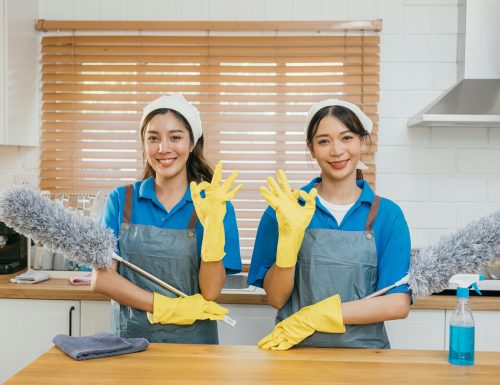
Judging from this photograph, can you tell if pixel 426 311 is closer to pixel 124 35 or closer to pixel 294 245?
pixel 294 245

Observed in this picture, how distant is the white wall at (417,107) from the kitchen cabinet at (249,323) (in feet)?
2.84

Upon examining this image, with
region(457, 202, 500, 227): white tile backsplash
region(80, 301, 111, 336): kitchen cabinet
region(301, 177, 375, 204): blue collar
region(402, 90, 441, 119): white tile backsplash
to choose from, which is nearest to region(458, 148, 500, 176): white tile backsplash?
region(457, 202, 500, 227): white tile backsplash

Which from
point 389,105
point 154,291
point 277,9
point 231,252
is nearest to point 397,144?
point 389,105

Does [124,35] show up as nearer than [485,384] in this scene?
No

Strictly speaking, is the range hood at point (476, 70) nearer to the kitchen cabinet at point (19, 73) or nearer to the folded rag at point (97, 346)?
the folded rag at point (97, 346)

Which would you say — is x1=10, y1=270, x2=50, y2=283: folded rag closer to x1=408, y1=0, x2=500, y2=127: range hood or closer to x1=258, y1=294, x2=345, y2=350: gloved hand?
x1=258, y1=294, x2=345, y2=350: gloved hand

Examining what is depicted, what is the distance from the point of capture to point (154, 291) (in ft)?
5.82

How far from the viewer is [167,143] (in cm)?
176

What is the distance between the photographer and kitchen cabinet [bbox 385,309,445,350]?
227 cm

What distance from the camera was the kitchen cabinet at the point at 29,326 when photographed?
2314mm

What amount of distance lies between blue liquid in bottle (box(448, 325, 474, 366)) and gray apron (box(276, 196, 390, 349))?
0.31 metres

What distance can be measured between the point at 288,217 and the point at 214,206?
0.19m

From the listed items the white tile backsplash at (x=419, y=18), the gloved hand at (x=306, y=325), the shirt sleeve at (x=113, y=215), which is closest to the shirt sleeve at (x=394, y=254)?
the gloved hand at (x=306, y=325)

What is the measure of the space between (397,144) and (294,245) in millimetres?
1387
